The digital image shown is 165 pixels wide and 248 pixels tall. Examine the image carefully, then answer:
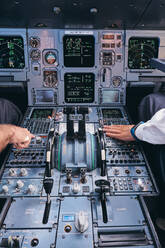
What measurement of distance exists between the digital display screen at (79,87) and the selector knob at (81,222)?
1934mm

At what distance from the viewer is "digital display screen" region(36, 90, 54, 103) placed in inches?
123

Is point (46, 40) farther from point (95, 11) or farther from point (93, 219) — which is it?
point (93, 219)

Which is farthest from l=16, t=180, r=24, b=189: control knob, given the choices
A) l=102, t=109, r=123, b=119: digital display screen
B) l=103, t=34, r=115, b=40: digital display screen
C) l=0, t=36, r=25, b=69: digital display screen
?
l=103, t=34, r=115, b=40: digital display screen

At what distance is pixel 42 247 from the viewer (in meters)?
1.31

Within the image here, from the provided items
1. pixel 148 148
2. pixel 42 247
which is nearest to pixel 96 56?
pixel 148 148

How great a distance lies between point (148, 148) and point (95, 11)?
57.4 inches

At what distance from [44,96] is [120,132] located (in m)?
1.34

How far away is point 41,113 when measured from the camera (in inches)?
114

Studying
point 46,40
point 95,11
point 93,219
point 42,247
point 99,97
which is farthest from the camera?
point 99,97

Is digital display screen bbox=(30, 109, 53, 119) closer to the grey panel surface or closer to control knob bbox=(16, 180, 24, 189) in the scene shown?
control knob bbox=(16, 180, 24, 189)

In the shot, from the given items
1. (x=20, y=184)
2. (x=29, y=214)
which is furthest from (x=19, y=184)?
(x=29, y=214)

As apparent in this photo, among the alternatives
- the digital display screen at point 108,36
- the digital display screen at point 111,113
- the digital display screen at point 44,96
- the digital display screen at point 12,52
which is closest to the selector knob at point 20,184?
the digital display screen at point 111,113

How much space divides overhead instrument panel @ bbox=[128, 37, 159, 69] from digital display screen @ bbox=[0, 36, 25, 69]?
1.38 metres

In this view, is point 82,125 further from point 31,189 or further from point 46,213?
point 46,213
